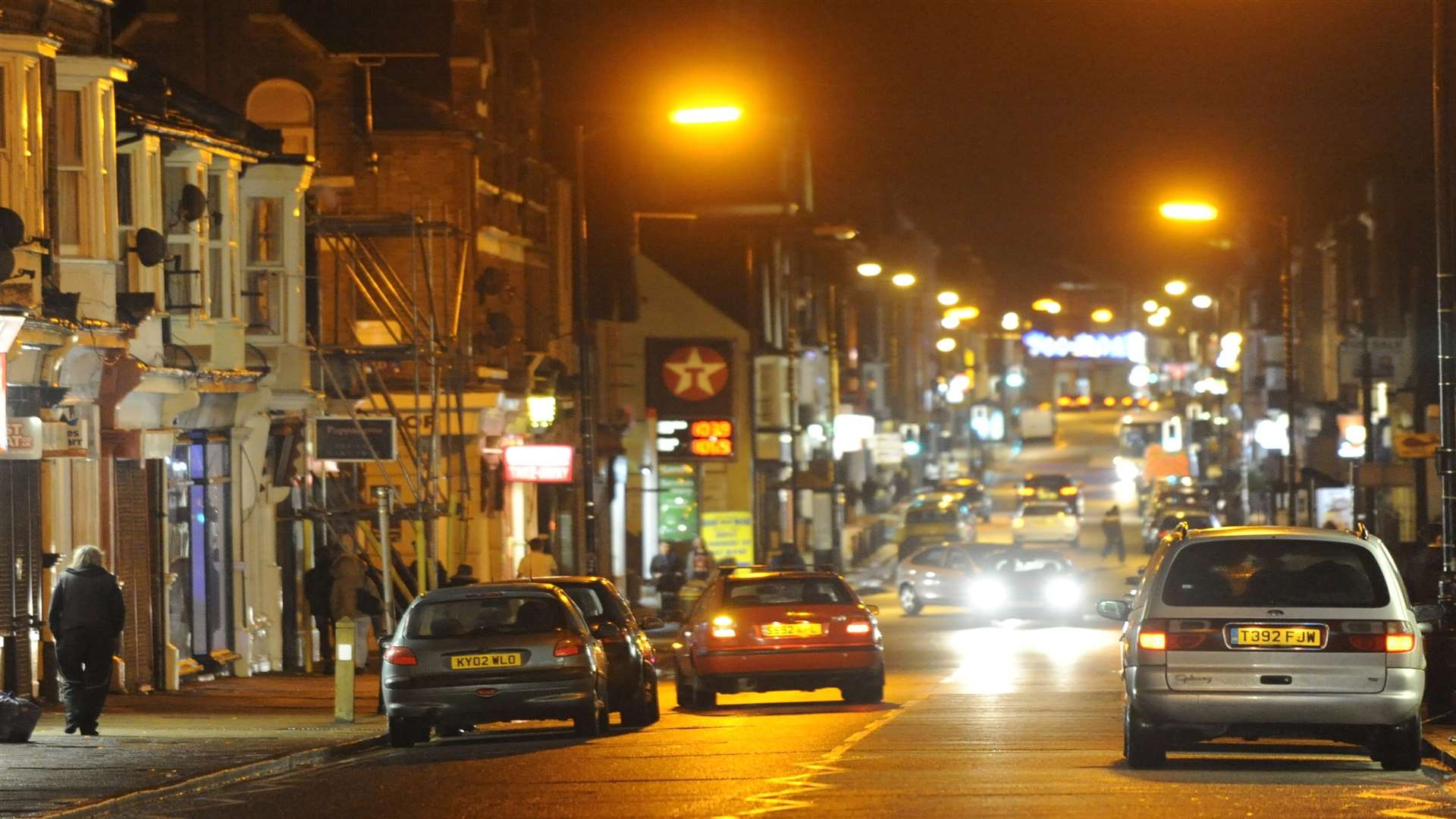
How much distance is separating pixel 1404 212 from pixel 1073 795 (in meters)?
45.4

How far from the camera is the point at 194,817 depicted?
1415 cm

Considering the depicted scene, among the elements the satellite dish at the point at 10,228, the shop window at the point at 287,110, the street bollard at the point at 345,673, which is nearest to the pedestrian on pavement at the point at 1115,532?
the shop window at the point at 287,110

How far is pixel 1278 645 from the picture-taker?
1484cm

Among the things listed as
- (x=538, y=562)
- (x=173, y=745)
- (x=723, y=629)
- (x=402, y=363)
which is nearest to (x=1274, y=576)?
(x=173, y=745)

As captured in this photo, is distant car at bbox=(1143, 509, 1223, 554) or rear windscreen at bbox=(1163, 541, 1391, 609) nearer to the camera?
rear windscreen at bbox=(1163, 541, 1391, 609)

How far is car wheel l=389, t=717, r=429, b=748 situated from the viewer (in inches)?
762

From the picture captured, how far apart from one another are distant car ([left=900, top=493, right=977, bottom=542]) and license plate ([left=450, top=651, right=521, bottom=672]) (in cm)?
4152

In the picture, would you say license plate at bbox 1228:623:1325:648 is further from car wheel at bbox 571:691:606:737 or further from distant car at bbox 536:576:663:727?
distant car at bbox 536:576:663:727

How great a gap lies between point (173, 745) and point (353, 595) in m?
10.9

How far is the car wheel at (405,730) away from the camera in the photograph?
1934cm

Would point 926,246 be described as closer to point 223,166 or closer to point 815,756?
point 223,166

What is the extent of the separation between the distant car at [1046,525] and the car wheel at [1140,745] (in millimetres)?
50503

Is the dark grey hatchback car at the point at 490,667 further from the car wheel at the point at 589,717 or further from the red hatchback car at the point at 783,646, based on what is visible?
the red hatchback car at the point at 783,646

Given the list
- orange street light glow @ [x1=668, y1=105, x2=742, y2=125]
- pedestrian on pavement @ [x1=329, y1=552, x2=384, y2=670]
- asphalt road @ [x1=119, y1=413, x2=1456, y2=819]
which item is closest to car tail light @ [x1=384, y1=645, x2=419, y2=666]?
asphalt road @ [x1=119, y1=413, x2=1456, y2=819]
